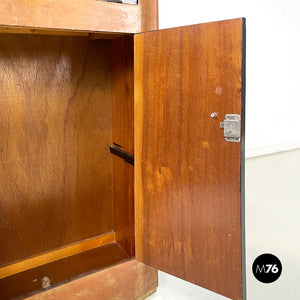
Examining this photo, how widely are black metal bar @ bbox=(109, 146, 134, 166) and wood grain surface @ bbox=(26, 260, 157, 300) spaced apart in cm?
49

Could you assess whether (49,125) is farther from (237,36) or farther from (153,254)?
(237,36)

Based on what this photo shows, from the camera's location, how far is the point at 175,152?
135cm

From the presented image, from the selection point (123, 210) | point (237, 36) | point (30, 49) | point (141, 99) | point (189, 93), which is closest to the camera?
point (237, 36)

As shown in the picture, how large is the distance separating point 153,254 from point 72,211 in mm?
738

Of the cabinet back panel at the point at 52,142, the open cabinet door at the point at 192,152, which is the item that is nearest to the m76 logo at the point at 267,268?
the open cabinet door at the point at 192,152

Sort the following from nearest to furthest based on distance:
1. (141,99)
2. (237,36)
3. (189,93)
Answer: (237,36)
(189,93)
(141,99)

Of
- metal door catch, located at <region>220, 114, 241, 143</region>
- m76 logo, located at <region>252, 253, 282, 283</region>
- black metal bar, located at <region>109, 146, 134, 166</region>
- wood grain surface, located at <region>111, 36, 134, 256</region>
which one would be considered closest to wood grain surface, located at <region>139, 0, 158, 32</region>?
wood grain surface, located at <region>111, 36, 134, 256</region>

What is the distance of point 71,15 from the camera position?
1.29m

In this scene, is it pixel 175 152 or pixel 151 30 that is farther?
pixel 151 30

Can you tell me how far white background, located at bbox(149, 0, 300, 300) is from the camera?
2.09 metres

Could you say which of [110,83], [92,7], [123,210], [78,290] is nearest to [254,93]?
[110,83]

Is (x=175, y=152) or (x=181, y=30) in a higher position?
(x=181, y=30)

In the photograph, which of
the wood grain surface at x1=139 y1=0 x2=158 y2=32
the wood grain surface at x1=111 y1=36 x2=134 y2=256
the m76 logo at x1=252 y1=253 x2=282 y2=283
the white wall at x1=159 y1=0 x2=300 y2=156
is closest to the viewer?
the wood grain surface at x1=139 y1=0 x2=158 y2=32

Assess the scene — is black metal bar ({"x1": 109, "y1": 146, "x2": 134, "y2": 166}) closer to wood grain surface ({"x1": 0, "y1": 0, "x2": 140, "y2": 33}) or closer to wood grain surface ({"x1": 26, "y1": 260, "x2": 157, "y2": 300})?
wood grain surface ({"x1": 26, "y1": 260, "x2": 157, "y2": 300})
